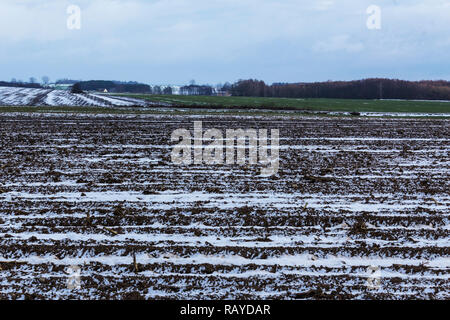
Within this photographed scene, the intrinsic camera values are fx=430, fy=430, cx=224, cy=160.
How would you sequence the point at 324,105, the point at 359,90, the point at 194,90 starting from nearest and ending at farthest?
the point at 324,105, the point at 359,90, the point at 194,90

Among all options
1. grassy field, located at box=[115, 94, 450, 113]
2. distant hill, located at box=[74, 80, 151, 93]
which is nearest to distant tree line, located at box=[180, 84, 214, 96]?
distant hill, located at box=[74, 80, 151, 93]

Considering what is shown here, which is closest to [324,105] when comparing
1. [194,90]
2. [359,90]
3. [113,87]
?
[359,90]

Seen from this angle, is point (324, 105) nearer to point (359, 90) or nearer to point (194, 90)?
point (359, 90)

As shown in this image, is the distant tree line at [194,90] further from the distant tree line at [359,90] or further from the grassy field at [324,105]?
the grassy field at [324,105]

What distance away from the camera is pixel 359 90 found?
99.7 m

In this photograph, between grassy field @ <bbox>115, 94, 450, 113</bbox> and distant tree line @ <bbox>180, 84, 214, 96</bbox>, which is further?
distant tree line @ <bbox>180, 84, 214, 96</bbox>

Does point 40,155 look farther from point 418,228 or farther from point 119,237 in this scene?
point 418,228

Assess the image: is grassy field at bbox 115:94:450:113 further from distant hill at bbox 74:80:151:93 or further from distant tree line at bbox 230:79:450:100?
distant hill at bbox 74:80:151:93

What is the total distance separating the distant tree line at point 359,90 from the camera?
321 ft

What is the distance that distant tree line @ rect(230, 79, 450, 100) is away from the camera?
9781 centimetres

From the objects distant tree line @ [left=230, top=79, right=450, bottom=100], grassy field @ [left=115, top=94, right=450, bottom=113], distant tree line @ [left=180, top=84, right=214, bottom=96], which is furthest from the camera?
distant tree line @ [left=180, top=84, right=214, bottom=96]

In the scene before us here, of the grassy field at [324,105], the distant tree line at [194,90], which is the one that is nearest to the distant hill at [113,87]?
the distant tree line at [194,90]

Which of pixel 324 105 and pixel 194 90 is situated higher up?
pixel 194 90
